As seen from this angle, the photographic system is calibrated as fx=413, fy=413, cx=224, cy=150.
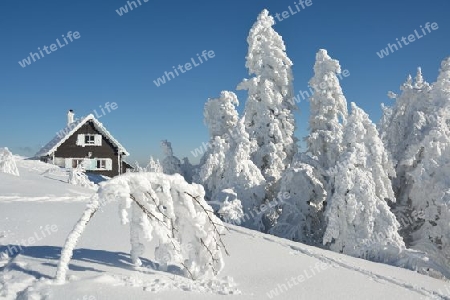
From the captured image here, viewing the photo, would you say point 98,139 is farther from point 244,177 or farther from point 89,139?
point 244,177

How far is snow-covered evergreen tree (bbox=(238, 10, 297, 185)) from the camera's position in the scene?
26.0 meters

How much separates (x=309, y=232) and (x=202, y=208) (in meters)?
17.3

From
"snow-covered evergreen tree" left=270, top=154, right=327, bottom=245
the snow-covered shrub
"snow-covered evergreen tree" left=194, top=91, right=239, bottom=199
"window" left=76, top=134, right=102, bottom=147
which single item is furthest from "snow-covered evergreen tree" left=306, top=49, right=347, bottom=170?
"window" left=76, top=134, right=102, bottom=147

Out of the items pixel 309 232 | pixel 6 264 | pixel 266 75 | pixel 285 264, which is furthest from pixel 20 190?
pixel 266 75

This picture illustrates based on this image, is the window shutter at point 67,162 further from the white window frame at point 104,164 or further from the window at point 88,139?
the white window frame at point 104,164

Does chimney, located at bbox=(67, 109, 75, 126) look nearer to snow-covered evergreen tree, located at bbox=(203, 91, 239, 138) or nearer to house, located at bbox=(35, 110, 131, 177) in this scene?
house, located at bbox=(35, 110, 131, 177)

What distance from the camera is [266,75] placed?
26406mm

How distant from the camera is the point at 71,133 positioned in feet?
119

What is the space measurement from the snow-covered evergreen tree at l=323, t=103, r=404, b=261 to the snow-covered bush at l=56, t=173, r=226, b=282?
12.8 meters

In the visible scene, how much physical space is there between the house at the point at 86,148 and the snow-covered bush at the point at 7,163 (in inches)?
570

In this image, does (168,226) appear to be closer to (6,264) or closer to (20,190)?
(6,264)

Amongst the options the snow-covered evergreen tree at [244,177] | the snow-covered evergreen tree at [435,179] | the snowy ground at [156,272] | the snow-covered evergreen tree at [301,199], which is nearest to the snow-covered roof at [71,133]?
the snow-covered evergreen tree at [244,177]

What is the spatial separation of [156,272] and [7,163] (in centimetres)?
1676

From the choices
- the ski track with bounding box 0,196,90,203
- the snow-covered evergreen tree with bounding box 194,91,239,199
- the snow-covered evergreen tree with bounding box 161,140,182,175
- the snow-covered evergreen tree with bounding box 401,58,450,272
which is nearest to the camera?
the ski track with bounding box 0,196,90,203
